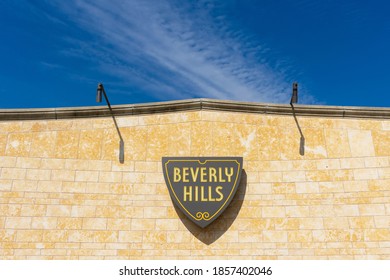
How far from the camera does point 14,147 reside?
1170 cm

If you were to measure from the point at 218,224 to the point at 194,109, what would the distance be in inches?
139

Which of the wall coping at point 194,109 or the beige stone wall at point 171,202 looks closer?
the beige stone wall at point 171,202

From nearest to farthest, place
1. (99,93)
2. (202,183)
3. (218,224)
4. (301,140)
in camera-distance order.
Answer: (99,93) < (218,224) < (202,183) < (301,140)

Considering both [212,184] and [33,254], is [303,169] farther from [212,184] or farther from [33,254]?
[33,254]

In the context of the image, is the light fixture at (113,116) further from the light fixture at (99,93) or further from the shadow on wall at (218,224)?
the shadow on wall at (218,224)

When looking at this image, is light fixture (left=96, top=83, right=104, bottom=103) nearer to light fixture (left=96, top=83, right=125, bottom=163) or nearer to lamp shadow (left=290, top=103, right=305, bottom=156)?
light fixture (left=96, top=83, right=125, bottom=163)

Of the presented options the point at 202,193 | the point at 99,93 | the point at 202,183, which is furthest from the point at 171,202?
the point at 99,93

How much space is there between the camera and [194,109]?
38.8ft

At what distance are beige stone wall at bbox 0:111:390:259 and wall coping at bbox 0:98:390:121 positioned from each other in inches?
7.5

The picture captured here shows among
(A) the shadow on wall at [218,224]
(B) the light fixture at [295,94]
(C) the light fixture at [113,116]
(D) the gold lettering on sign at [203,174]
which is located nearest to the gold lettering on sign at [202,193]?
(D) the gold lettering on sign at [203,174]

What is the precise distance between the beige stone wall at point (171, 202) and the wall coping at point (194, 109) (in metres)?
0.19

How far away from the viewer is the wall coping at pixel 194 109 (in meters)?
11.8

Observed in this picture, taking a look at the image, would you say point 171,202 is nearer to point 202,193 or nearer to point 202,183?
point 202,193

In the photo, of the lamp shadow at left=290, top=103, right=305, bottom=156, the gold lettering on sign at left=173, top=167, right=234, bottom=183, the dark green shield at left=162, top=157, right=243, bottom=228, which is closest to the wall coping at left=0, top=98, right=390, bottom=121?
the lamp shadow at left=290, top=103, right=305, bottom=156
